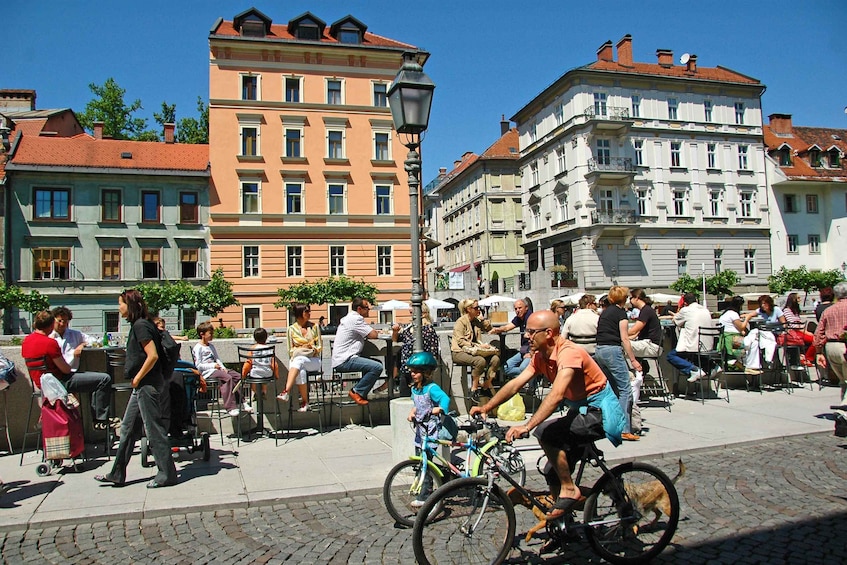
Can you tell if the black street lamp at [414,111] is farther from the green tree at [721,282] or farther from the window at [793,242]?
the window at [793,242]

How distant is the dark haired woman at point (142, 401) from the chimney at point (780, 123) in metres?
63.5

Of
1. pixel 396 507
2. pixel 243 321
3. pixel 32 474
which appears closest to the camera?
pixel 396 507

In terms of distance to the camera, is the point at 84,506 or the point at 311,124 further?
the point at 311,124

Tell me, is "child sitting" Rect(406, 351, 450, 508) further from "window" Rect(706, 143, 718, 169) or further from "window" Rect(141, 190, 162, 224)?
"window" Rect(706, 143, 718, 169)

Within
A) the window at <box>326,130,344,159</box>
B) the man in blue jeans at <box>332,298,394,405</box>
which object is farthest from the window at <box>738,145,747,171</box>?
the man in blue jeans at <box>332,298,394,405</box>

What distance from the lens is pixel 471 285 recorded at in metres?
49.4

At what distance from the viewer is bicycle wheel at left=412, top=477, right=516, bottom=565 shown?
403 cm

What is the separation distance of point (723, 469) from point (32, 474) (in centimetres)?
750

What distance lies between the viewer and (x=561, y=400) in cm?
442

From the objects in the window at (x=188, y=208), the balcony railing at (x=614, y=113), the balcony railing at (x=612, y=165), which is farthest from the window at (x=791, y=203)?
the window at (x=188, y=208)

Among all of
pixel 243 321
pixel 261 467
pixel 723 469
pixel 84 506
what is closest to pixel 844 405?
pixel 723 469

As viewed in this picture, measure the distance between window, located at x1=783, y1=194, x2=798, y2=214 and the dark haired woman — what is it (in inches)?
2229

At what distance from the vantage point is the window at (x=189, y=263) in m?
39.7

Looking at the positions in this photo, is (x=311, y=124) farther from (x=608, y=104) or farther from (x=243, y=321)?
(x=608, y=104)
